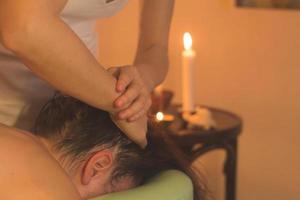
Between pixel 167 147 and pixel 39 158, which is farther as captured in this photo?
pixel 167 147

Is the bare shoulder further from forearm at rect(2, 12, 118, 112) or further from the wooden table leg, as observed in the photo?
the wooden table leg

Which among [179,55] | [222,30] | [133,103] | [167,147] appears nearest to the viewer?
[133,103]

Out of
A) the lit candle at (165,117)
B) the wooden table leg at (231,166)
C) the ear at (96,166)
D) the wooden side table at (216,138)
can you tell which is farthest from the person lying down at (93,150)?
the wooden table leg at (231,166)

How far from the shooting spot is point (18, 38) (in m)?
0.69

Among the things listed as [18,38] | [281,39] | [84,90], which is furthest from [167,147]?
[281,39]

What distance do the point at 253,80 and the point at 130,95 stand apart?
1330 mm

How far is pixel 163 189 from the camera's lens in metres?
0.85

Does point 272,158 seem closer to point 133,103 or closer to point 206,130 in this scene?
point 206,130

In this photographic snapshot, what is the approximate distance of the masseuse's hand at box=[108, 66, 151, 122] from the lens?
33.0 inches

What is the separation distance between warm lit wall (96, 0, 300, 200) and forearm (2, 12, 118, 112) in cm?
132

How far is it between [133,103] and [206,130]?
845 mm

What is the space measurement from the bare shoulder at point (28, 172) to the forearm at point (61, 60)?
9 centimetres

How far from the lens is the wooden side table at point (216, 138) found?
1652 millimetres

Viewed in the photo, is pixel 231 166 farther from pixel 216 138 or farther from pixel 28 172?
pixel 28 172
